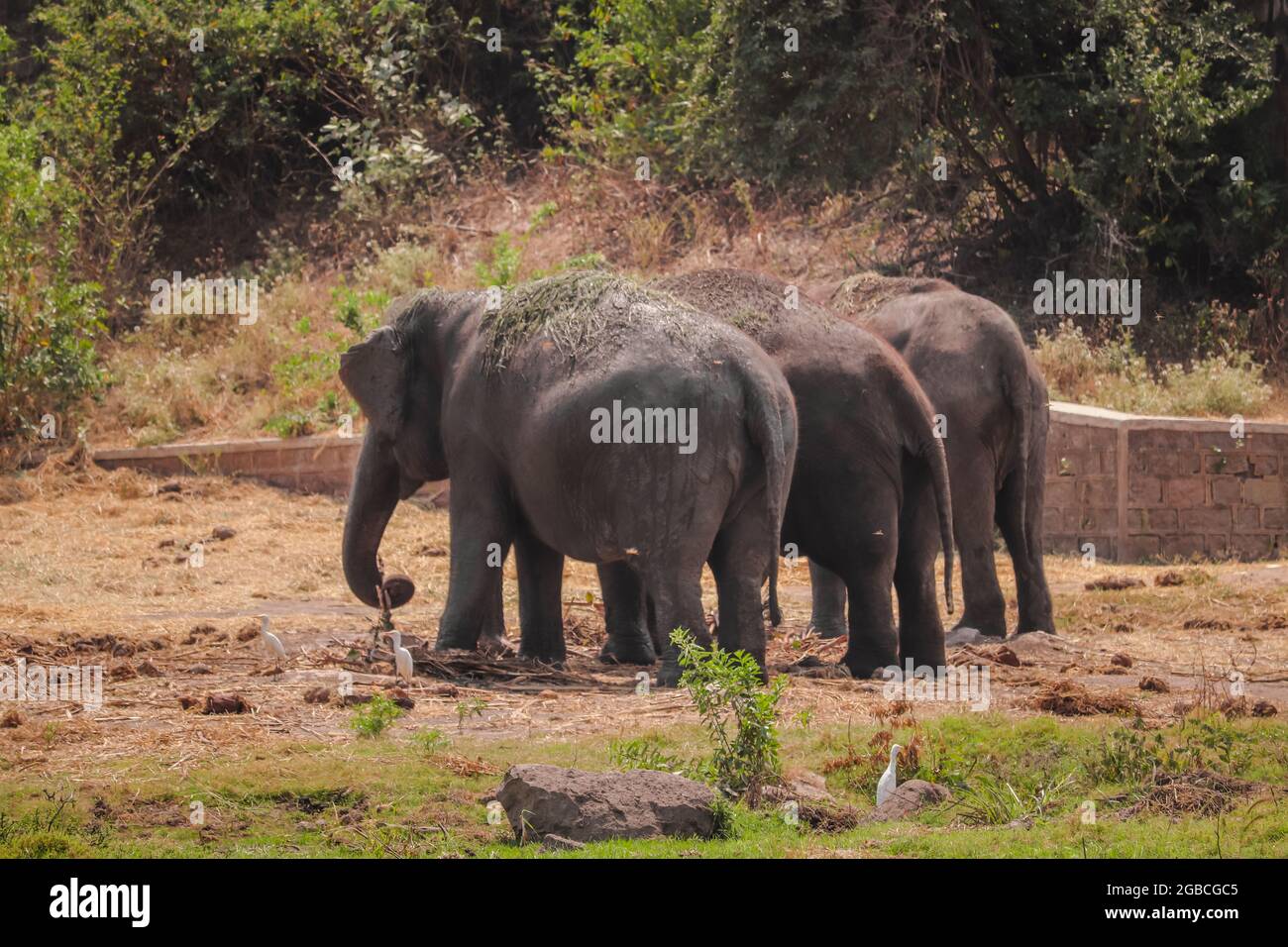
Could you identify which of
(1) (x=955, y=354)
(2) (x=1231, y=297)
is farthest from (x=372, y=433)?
(2) (x=1231, y=297)

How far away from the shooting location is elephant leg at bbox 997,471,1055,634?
1333cm

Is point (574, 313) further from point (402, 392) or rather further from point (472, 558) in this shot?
point (402, 392)

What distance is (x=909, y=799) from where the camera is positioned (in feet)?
25.5

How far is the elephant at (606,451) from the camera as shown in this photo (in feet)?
34.1

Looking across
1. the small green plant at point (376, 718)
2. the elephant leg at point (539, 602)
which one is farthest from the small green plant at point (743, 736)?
the elephant leg at point (539, 602)

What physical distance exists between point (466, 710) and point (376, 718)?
2.68 feet

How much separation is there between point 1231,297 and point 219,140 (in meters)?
15.4

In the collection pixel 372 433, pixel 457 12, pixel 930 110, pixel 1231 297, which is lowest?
pixel 372 433

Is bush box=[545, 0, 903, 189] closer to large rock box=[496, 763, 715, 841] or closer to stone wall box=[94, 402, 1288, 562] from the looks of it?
stone wall box=[94, 402, 1288, 562]

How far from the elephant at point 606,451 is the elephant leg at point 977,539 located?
225cm

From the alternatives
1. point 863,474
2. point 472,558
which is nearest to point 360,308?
point 472,558

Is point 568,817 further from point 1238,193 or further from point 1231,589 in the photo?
point 1238,193

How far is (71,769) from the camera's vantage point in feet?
27.1

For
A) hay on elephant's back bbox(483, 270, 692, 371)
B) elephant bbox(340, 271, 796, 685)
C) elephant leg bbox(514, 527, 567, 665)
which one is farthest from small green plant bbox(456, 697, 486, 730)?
hay on elephant's back bbox(483, 270, 692, 371)
